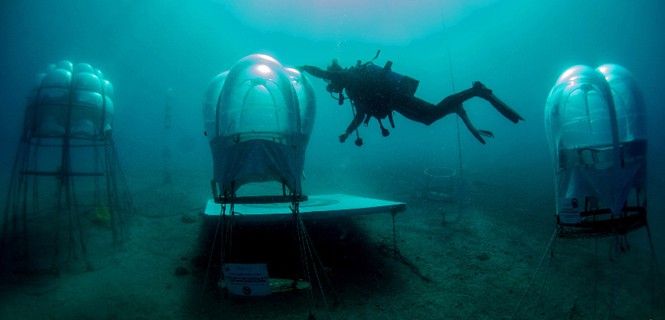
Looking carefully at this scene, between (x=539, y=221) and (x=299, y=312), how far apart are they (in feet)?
40.5

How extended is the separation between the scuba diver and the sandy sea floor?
10.3ft

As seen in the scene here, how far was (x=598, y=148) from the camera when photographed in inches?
217

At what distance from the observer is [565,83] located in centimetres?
609

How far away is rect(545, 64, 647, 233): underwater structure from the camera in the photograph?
17.2 feet

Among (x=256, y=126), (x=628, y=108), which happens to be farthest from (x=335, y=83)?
(x=628, y=108)

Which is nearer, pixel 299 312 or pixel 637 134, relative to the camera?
pixel 637 134

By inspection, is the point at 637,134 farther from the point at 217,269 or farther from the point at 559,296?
the point at 217,269

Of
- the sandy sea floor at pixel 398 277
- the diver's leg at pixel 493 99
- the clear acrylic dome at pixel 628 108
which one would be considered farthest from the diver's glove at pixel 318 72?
the clear acrylic dome at pixel 628 108

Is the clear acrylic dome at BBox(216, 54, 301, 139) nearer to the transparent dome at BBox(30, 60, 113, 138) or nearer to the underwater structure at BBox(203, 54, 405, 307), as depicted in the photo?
the underwater structure at BBox(203, 54, 405, 307)

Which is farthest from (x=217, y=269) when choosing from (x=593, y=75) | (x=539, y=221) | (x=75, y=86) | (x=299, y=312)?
(x=539, y=221)

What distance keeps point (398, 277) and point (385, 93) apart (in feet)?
17.7

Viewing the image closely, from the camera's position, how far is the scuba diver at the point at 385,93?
6062 mm

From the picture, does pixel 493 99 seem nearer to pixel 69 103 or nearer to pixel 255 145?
pixel 255 145

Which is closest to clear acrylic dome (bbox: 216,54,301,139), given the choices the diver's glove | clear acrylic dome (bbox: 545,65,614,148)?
the diver's glove
